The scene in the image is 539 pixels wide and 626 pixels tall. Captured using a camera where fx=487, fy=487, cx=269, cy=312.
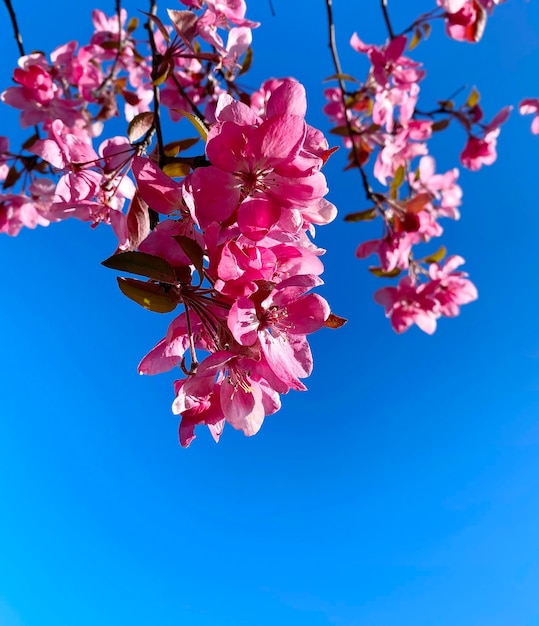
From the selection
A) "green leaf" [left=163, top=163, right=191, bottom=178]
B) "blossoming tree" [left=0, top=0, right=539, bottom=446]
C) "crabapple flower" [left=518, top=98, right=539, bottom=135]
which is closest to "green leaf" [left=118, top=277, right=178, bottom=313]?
"blossoming tree" [left=0, top=0, right=539, bottom=446]

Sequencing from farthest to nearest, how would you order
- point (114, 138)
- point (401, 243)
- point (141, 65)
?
point (141, 65), point (401, 243), point (114, 138)

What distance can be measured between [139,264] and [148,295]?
0.07m

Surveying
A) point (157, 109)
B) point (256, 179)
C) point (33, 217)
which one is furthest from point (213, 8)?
point (33, 217)

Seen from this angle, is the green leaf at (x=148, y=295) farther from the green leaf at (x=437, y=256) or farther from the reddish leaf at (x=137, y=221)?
the green leaf at (x=437, y=256)

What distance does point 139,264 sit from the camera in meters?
0.76

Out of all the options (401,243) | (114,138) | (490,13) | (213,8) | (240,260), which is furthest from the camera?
(401,243)

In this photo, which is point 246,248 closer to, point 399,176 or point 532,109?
point 399,176

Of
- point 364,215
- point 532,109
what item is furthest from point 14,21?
point 532,109

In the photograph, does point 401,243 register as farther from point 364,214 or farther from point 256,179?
point 256,179

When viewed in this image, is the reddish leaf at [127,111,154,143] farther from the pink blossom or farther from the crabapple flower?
the crabapple flower

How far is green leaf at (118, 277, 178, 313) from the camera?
81 cm

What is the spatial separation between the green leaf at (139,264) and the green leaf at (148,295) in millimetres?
44

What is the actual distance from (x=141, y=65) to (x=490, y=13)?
1953 millimetres

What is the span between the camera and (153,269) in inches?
30.3
